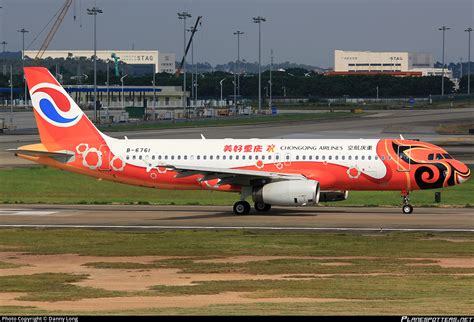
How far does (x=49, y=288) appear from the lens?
32250 millimetres

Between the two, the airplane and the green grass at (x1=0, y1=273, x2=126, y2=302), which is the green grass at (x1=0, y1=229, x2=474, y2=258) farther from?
the airplane

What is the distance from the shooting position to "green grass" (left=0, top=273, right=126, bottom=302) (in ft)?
100

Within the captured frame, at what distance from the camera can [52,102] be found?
5812 centimetres

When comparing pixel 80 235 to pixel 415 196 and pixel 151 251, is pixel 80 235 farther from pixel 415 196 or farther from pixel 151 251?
pixel 415 196

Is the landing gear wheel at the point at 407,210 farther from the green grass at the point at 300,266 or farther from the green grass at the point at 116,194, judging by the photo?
the green grass at the point at 300,266

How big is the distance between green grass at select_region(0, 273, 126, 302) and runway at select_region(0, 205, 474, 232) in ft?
47.1

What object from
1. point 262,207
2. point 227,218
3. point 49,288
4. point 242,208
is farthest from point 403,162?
point 49,288

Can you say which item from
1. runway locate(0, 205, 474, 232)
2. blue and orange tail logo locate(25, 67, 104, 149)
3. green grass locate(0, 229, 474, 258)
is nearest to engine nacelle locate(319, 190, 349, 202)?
runway locate(0, 205, 474, 232)

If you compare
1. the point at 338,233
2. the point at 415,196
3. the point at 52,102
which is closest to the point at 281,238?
the point at 338,233

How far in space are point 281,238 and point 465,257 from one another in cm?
869

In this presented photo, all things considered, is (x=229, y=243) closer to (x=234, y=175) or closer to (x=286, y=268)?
(x=286, y=268)

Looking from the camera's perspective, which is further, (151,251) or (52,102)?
(52,102)

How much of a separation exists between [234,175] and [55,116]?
1146 centimetres

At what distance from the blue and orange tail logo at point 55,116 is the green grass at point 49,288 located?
908 inches
